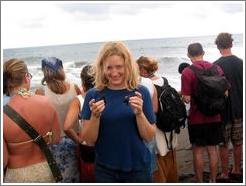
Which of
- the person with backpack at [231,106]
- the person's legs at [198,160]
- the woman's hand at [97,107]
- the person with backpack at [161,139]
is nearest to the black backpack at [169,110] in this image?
the person with backpack at [161,139]

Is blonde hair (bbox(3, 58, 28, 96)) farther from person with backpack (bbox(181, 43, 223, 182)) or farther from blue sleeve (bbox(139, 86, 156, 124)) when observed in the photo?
person with backpack (bbox(181, 43, 223, 182))

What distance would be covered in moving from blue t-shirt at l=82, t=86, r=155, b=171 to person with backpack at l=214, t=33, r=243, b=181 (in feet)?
5.30

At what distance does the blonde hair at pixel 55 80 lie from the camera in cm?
309

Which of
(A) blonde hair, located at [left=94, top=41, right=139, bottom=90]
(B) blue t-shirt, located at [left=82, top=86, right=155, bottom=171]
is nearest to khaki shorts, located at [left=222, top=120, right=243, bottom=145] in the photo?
(B) blue t-shirt, located at [left=82, top=86, right=155, bottom=171]

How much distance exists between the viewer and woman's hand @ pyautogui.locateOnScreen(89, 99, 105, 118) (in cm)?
205

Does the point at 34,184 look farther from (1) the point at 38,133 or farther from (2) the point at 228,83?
(2) the point at 228,83

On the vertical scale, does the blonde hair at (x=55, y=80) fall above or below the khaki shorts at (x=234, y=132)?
above

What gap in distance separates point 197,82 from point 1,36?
169 centimetres

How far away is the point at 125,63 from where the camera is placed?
86.8 inches

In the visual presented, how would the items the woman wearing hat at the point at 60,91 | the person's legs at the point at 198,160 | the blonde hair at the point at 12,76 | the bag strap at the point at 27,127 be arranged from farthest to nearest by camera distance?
the person's legs at the point at 198,160, the woman wearing hat at the point at 60,91, the blonde hair at the point at 12,76, the bag strap at the point at 27,127

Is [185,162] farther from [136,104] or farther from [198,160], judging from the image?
[136,104]

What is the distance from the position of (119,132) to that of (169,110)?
1.10m

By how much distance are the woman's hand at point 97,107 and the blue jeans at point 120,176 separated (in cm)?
40

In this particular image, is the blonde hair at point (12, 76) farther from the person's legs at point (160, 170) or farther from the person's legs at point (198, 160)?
the person's legs at point (198, 160)
